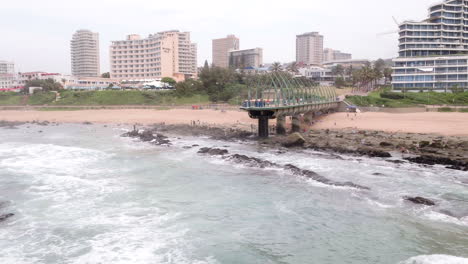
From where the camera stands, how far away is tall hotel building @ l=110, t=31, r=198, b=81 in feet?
415

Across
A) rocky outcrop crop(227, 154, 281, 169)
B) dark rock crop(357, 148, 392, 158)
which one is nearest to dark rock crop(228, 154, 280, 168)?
rocky outcrop crop(227, 154, 281, 169)

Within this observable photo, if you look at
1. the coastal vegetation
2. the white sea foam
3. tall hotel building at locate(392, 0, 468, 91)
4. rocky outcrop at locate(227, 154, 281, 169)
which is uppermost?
tall hotel building at locate(392, 0, 468, 91)

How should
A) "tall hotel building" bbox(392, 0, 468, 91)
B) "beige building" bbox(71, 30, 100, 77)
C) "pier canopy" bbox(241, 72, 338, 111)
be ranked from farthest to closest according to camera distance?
"beige building" bbox(71, 30, 100, 77)
"tall hotel building" bbox(392, 0, 468, 91)
"pier canopy" bbox(241, 72, 338, 111)

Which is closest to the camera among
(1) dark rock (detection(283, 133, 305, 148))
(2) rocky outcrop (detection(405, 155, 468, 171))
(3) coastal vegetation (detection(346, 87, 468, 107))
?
(2) rocky outcrop (detection(405, 155, 468, 171))

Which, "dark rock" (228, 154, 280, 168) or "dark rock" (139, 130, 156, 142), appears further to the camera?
"dark rock" (139, 130, 156, 142)

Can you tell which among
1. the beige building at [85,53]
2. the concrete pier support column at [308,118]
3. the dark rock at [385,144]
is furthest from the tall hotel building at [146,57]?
the dark rock at [385,144]

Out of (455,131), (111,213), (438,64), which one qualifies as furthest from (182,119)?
(438,64)

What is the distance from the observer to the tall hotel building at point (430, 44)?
276 feet

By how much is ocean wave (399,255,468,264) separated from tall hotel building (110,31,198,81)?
4623 inches

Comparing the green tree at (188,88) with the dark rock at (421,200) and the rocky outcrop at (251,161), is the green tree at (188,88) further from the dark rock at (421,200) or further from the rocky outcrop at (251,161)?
the dark rock at (421,200)

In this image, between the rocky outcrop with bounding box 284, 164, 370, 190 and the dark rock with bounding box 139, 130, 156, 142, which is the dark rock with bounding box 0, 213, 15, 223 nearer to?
the rocky outcrop with bounding box 284, 164, 370, 190

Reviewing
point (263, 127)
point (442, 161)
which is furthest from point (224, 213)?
point (263, 127)

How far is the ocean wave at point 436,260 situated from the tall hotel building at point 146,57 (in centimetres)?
11743

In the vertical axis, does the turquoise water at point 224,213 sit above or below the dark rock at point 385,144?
below
